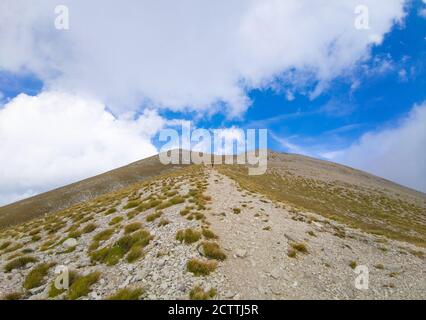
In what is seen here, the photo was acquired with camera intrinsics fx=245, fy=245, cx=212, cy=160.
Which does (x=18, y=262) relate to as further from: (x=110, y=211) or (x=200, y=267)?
(x=200, y=267)

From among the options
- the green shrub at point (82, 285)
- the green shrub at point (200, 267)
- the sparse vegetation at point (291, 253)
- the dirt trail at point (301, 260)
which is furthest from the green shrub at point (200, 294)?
the sparse vegetation at point (291, 253)

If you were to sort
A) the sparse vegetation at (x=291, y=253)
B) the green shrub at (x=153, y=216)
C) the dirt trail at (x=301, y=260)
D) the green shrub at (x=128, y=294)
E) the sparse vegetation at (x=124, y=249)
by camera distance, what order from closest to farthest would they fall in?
the green shrub at (x=128, y=294) → the dirt trail at (x=301, y=260) → the sparse vegetation at (x=124, y=249) → the sparse vegetation at (x=291, y=253) → the green shrub at (x=153, y=216)

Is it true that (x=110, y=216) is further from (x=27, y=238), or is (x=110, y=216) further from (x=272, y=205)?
(x=272, y=205)

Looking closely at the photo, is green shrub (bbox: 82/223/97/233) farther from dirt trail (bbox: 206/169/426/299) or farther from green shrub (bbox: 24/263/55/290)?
dirt trail (bbox: 206/169/426/299)

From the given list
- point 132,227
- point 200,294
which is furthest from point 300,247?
point 132,227

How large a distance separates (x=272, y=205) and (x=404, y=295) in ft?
44.3

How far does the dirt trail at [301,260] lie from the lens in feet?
35.5

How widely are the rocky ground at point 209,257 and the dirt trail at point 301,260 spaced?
6cm

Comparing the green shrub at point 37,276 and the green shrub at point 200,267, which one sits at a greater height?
the green shrub at point 200,267

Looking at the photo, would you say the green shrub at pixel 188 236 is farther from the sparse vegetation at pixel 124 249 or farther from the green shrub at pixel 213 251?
the sparse vegetation at pixel 124 249

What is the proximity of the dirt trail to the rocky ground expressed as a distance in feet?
0.18

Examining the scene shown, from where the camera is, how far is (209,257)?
1239cm

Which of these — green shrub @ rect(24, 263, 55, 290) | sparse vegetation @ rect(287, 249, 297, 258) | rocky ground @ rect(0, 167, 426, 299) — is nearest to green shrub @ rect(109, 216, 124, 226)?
rocky ground @ rect(0, 167, 426, 299)
